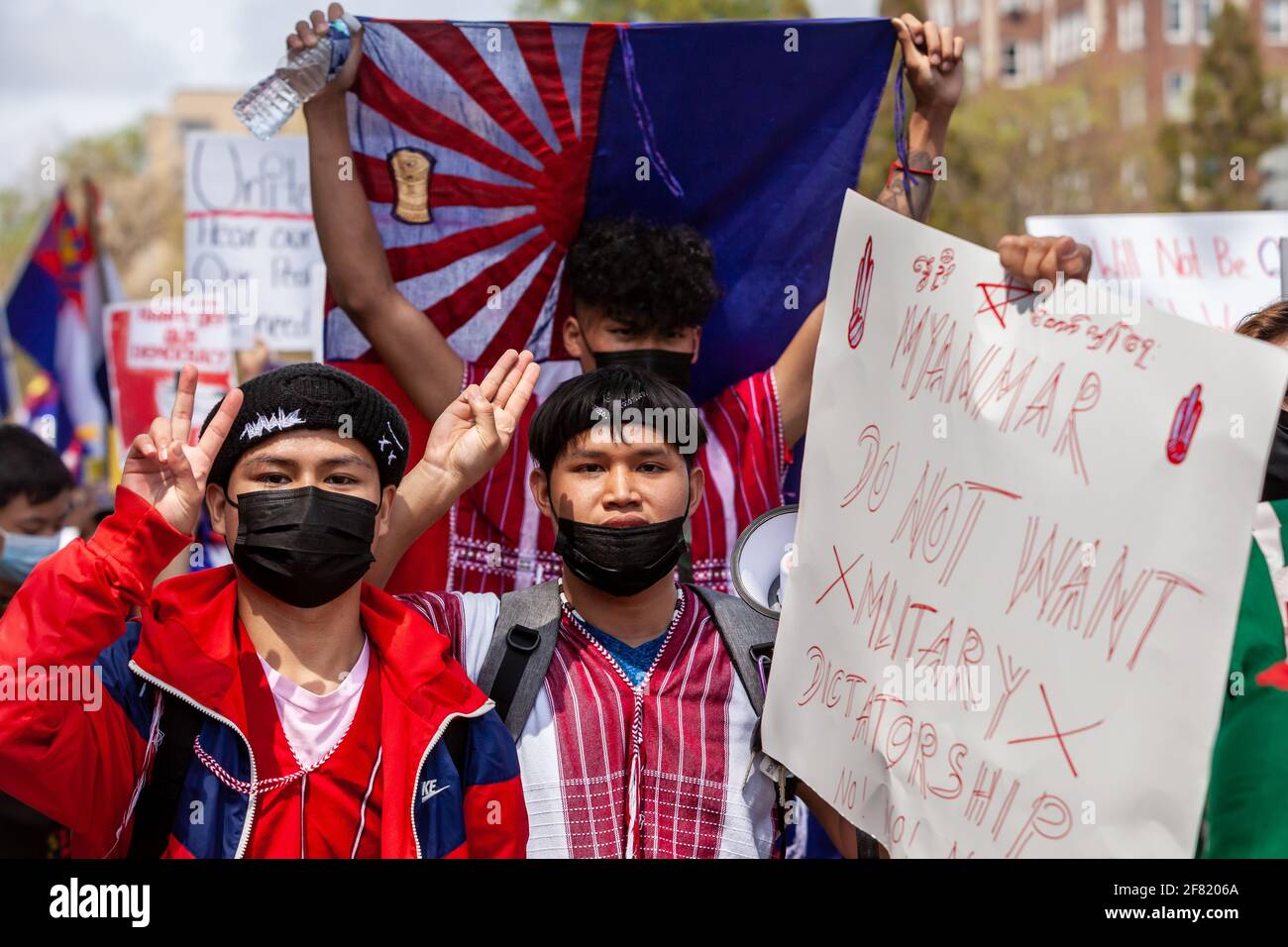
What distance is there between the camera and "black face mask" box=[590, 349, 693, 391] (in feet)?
12.7

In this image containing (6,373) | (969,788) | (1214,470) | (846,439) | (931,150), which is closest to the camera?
(1214,470)

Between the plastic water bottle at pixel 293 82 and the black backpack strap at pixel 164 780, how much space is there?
1.67 m

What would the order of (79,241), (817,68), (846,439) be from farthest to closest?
(79,241), (817,68), (846,439)

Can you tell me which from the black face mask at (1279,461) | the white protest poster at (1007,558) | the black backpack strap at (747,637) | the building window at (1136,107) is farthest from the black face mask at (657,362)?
the building window at (1136,107)

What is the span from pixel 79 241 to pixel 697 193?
300 inches

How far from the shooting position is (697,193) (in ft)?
14.3

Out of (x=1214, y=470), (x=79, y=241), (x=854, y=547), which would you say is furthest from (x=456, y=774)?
(x=79, y=241)

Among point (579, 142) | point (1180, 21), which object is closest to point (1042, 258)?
point (579, 142)

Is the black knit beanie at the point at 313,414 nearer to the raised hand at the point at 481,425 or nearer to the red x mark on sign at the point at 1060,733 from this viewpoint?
the raised hand at the point at 481,425

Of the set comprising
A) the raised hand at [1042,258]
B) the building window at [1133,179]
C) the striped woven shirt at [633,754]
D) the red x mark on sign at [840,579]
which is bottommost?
the striped woven shirt at [633,754]

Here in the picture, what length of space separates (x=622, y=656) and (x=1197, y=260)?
4061mm

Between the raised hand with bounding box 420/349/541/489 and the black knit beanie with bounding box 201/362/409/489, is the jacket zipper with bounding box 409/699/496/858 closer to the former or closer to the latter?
the black knit beanie with bounding box 201/362/409/489

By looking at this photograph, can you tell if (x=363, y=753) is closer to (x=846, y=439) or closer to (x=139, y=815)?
(x=139, y=815)

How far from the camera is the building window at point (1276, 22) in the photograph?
47969 mm
